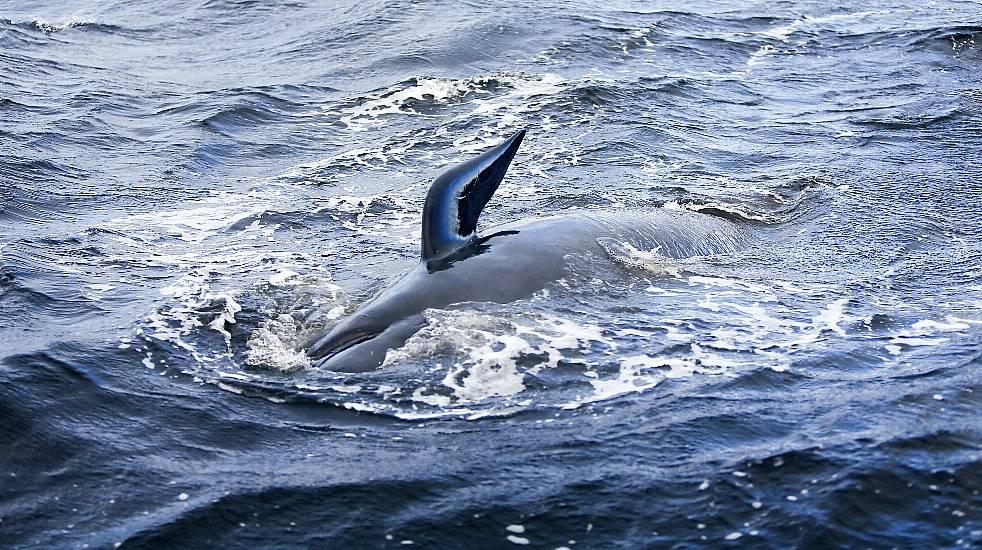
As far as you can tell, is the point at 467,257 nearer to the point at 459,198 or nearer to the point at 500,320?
the point at 459,198

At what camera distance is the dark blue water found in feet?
21.1

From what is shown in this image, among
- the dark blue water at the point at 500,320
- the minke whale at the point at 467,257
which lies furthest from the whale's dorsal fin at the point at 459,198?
the dark blue water at the point at 500,320

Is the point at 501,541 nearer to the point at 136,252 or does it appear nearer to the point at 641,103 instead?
the point at 136,252

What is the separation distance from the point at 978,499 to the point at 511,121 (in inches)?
464

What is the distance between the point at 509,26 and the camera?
77.5 feet

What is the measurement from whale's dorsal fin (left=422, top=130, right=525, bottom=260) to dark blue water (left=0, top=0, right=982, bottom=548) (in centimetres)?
75

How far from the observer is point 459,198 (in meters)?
9.05

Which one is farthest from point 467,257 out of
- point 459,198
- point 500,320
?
point 500,320

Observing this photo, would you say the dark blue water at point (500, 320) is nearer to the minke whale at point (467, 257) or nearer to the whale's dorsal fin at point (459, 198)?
the minke whale at point (467, 257)

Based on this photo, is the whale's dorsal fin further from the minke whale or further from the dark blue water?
the dark blue water

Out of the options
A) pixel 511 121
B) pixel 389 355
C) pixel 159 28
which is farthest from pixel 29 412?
pixel 159 28

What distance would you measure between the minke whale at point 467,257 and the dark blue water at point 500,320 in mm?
162

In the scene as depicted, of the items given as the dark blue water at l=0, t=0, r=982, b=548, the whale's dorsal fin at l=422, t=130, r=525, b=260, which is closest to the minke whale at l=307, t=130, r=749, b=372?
the whale's dorsal fin at l=422, t=130, r=525, b=260

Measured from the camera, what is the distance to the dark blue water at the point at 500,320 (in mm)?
6441
